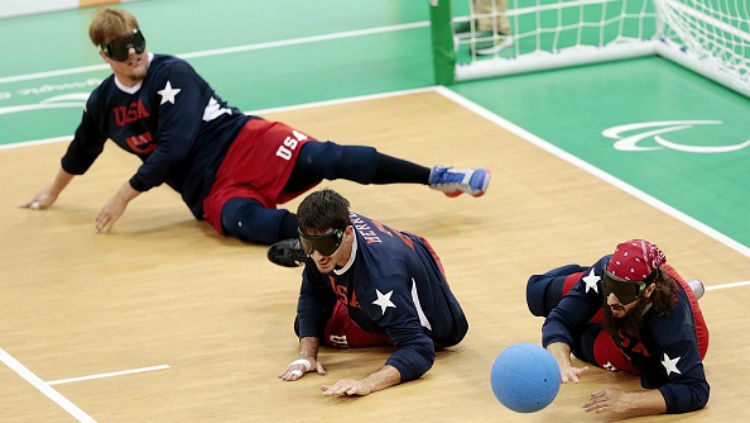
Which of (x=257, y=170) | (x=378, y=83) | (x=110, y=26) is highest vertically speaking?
(x=110, y=26)

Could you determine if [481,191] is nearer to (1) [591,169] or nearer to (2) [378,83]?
(1) [591,169]

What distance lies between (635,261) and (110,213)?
3612 millimetres

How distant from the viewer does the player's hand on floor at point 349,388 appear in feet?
17.6

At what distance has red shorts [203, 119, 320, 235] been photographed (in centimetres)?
746

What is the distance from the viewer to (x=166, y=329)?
6348 millimetres

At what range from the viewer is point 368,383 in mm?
5395

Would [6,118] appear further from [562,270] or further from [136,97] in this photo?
[562,270]

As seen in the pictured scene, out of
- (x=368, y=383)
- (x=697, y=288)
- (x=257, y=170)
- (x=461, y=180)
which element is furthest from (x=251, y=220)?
(x=697, y=288)

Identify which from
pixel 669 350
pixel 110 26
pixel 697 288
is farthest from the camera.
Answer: pixel 110 26

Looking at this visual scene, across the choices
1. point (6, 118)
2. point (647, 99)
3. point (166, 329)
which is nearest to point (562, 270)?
point (166, 329)

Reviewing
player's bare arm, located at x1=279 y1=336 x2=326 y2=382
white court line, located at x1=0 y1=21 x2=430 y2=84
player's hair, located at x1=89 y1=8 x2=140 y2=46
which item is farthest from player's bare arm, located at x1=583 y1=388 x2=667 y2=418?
white court line, located at x1=0 y1=21 x2=430 y2=84

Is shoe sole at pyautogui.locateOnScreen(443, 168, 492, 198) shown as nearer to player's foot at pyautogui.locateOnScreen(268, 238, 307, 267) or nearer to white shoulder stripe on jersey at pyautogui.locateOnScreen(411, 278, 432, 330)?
player's foot at pyautogui.locateOnScreen(268, 238, 307, 267)

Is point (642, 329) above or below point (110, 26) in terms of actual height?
below

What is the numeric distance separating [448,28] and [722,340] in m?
4.58
